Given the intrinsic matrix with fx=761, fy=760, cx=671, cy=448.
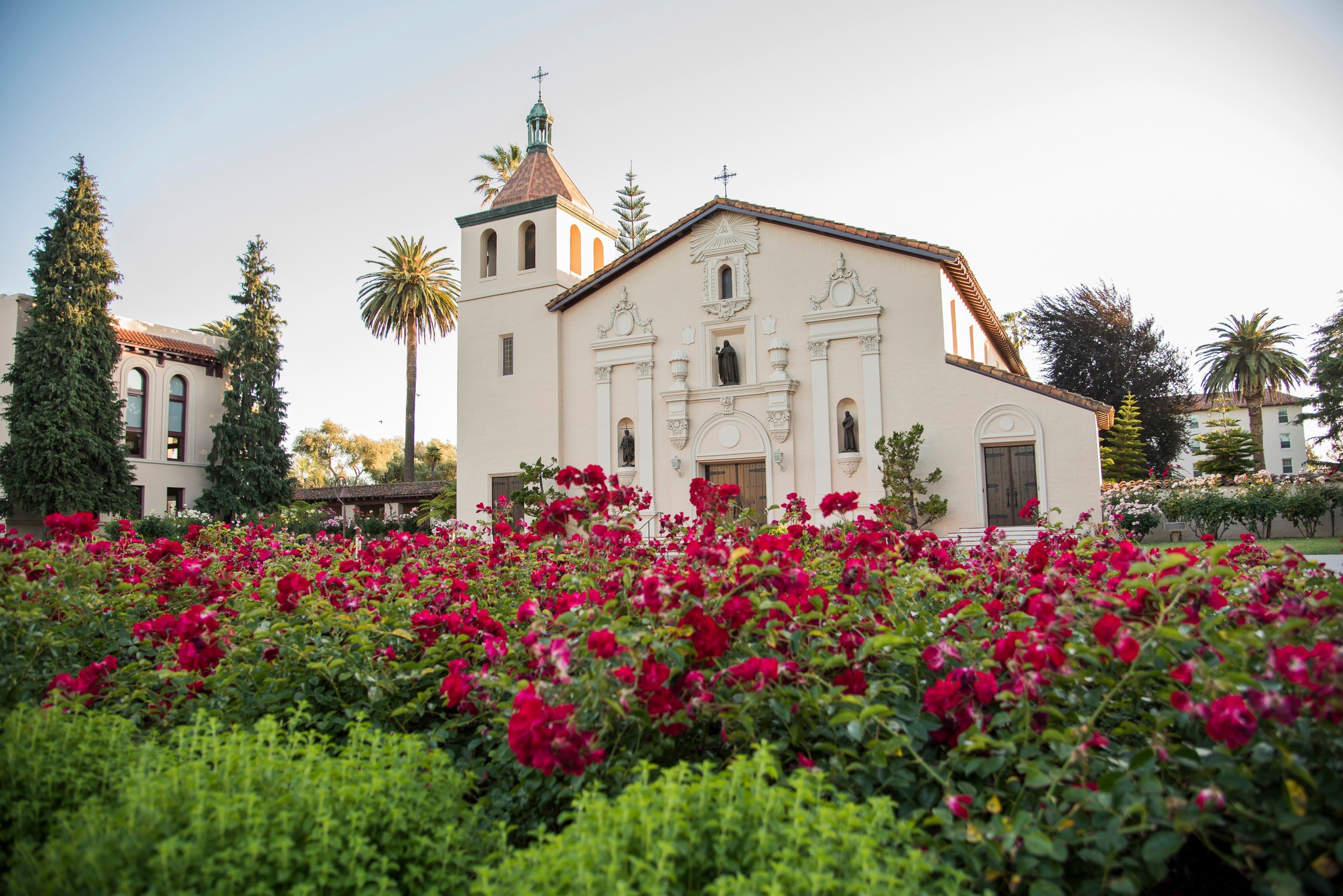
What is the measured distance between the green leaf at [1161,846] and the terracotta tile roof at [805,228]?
1653cm

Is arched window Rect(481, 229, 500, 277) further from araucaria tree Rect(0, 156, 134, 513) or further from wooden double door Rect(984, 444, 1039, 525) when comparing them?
araucaria tree Rect(0, 156, 134, 513)

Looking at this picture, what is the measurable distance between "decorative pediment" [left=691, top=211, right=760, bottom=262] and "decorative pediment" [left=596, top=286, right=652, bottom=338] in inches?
78.3

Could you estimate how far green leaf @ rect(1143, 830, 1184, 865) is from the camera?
1859mm

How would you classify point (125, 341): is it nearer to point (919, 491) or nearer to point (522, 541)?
point (919, 491)

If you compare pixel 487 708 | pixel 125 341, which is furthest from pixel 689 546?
pixel 125 341

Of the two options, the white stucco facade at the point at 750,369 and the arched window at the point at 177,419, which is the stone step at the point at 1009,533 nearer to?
the white stucco facade at the point at 750,369

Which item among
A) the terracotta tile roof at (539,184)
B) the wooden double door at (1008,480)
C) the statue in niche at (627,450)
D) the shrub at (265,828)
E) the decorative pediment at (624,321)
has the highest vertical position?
the terracotta tile roof at (539,184)

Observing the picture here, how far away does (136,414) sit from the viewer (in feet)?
102

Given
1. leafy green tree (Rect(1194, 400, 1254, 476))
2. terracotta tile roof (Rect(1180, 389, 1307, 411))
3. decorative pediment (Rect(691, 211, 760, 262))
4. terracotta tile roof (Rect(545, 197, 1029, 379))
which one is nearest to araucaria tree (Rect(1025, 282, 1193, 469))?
leafy green tree (Rect(1194, 400, 1254, 476))

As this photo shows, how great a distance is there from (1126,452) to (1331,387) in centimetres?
1111

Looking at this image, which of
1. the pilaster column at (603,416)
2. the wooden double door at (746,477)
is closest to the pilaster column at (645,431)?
the pilaster column at (603,416)

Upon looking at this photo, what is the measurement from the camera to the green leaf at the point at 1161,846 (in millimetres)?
1859

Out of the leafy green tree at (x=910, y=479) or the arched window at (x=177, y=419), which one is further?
the arched window at (x=177, y=419)

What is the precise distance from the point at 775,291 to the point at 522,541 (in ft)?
48.2
